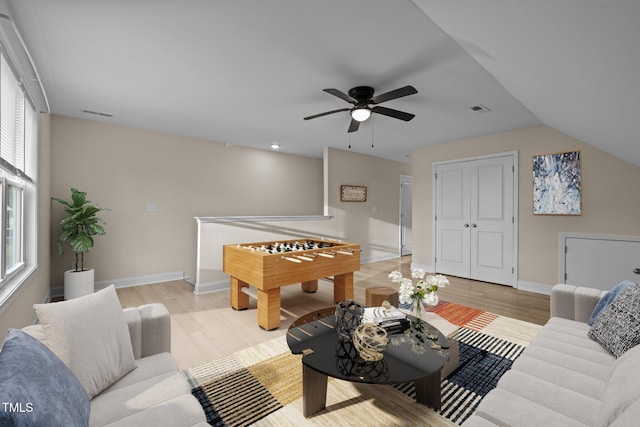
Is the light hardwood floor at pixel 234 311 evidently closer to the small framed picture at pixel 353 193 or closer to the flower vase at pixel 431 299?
the flower vase at pixel 431 299

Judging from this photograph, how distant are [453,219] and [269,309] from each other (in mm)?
3863

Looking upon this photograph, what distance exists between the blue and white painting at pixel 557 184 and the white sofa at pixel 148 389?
492 centimetres

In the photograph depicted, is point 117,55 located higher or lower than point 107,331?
higher

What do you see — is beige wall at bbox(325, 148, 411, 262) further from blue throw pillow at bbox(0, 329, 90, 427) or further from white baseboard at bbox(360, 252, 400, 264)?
blue throw pillow at bbox(0, 329, 90, 427)

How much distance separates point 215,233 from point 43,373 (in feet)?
11.5

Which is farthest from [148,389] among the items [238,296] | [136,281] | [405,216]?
[405,216]

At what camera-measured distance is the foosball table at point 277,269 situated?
279cm

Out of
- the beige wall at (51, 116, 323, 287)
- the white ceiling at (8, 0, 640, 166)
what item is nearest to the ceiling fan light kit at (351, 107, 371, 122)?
the white ceiling at (8, 0, 640, 166)

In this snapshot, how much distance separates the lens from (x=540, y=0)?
130 centimetres

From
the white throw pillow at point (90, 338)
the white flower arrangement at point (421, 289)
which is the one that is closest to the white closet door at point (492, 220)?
the white flower arrangement at point (421, 289)

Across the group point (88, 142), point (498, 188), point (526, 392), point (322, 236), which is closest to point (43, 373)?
point (526, 392)

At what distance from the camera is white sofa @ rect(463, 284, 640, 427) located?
3.26ft

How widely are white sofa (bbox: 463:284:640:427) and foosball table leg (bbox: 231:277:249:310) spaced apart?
2.70 metres

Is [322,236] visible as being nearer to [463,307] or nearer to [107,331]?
[463,307]
